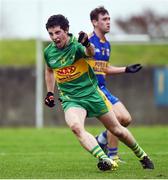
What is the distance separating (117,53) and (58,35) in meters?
23.9

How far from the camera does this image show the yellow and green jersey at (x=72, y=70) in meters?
12.7

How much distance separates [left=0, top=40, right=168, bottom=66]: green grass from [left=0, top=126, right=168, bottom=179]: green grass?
1262cm

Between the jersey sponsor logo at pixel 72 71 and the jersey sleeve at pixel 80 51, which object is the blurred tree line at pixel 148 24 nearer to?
the jersey sponsor logo at pixel 72 71

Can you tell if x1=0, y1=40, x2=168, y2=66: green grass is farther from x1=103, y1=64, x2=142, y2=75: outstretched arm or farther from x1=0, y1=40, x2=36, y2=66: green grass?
x1=103, y1=64, x2=142, y2=75: outstretched arm

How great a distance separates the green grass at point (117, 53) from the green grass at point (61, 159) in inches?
497

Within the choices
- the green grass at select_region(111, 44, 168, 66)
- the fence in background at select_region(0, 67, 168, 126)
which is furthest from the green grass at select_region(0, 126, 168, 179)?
the green grass at select_region(111, 44, 168, 66)

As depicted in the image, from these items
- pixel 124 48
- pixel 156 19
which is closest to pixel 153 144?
pixel 156 19

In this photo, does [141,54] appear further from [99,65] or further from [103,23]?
[99,65]

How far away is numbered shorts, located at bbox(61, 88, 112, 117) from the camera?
41.8 feet

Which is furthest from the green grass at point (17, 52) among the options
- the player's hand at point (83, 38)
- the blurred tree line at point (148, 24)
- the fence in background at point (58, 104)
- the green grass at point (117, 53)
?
the player's hand at point (83, 38)

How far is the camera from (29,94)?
31641 mm

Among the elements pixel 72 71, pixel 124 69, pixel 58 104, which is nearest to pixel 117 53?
pixel 58 104

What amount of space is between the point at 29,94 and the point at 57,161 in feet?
54.7

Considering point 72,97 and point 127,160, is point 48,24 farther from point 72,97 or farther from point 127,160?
point 127,160
